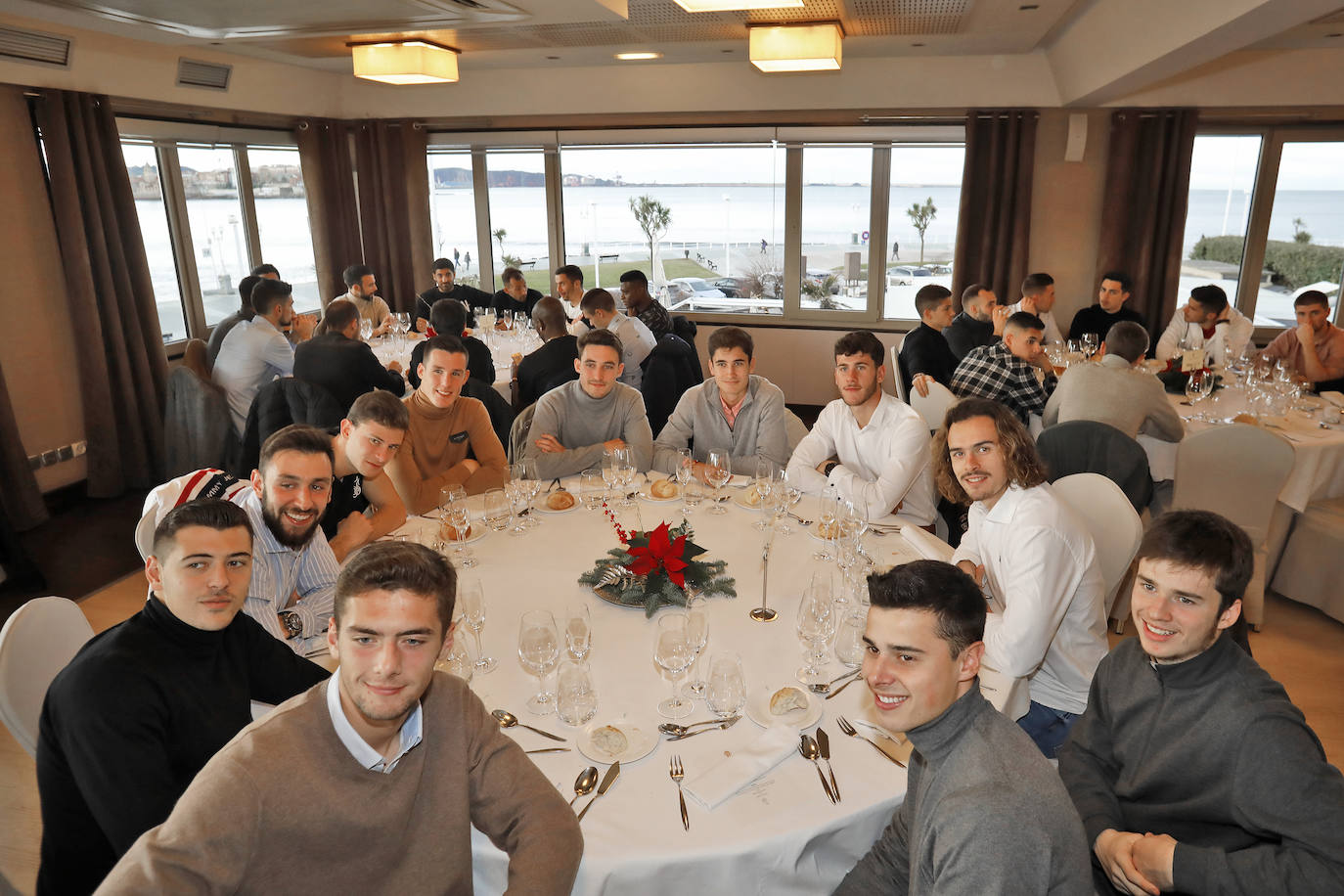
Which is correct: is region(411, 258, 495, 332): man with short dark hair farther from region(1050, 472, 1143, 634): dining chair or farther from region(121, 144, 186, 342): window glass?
region(1050, 472, 1143, 634): dining chair

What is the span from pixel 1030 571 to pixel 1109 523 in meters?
0.73

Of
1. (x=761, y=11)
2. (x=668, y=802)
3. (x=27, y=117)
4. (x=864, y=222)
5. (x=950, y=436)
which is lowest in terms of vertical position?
(x=668, y=802)

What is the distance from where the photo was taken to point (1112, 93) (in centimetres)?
636

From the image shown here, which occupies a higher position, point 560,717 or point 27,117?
point 27,117

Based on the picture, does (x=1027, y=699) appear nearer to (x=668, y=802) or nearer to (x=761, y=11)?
(x=668, y=802)

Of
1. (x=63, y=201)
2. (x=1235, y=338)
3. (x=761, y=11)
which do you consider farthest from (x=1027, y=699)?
(x=63, y=201)

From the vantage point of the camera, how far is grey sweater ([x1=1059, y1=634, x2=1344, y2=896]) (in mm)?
1517

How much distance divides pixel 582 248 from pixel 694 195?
1343mm

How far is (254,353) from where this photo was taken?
17.8ft

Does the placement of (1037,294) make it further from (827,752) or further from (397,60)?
(827,752)

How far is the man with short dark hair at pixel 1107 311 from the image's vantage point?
6684 mm

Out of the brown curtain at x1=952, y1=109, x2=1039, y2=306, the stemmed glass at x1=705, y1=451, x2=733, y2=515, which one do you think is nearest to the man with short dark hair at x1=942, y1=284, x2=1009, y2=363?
the brown curtain at x1=952, y1=109, x2=1039, y2=306

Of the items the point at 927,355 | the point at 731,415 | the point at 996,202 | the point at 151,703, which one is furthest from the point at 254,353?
the point at 996,202

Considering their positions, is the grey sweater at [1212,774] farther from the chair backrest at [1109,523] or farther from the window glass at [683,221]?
the window glass at [683,221]
